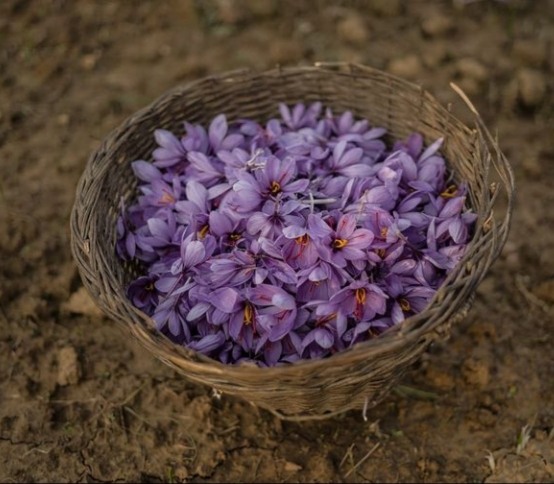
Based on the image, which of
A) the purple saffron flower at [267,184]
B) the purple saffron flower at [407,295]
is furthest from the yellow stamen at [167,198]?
the purple saffron flower at [407,295]

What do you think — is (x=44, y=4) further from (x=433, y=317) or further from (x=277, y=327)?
(x=433, y=317)

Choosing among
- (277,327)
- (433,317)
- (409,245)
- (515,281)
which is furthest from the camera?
(515,281)

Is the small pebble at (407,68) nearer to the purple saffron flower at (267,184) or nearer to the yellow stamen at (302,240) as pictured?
the purple saffron flower at (267,184)

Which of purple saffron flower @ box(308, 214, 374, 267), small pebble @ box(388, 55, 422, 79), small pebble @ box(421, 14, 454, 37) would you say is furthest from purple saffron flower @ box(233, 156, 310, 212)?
small pebble @ box(421, 14, 454, 37)

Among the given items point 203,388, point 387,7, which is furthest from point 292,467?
point 387,7

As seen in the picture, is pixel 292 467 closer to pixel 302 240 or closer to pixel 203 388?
pixel 203 388

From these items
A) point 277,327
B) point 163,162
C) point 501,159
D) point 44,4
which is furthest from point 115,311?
point 44,4
